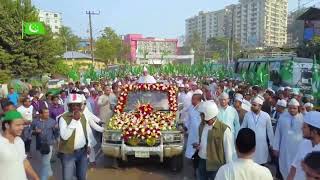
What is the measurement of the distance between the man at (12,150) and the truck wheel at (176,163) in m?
4.66

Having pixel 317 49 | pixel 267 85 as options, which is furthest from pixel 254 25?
pixel 267 85

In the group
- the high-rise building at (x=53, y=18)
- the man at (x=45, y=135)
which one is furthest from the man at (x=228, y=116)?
the high-rise building at (x=53, y=18)

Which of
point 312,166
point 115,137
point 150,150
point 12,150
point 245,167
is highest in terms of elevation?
point 312,166

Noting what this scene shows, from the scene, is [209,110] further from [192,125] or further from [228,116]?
[192,125]

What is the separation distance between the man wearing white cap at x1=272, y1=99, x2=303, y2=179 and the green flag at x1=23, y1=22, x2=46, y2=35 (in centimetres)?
2905

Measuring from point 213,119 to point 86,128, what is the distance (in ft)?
6.72

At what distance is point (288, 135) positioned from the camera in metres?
7.29

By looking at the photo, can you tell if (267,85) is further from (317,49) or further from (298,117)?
(317,49)

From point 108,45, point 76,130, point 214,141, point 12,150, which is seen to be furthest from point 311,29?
point 12,150

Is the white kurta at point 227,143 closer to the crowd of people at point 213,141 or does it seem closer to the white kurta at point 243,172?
the crowd of people at point 213,141

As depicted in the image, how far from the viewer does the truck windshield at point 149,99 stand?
1022cm

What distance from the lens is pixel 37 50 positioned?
36.1 meters

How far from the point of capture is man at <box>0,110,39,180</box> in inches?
175

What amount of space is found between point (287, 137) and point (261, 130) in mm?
441
